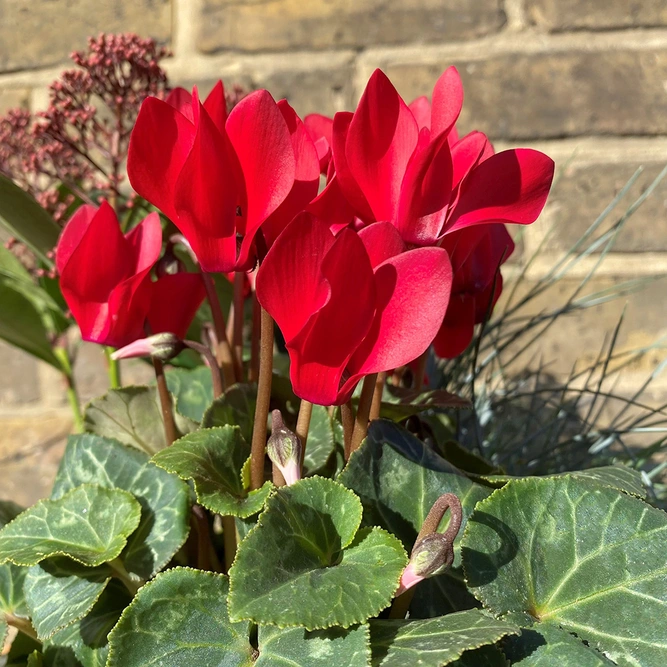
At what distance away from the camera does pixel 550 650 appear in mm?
300

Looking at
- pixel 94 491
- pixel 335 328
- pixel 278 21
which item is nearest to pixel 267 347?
pixel 335 328

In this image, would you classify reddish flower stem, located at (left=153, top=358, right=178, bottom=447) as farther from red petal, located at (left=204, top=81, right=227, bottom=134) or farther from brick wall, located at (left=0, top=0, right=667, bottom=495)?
brick wall, located at (left=0, top=0, right=667, bottom=495)

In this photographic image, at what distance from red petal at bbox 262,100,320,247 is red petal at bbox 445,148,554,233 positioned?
0.08 meters

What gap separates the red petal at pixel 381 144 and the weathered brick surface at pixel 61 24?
811 millimetres

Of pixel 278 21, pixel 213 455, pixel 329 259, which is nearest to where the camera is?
pixel 329 259

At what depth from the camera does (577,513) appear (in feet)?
1.11

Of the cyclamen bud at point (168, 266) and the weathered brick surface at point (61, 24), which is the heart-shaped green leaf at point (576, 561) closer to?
the cyclamen bud at point (168, 266)

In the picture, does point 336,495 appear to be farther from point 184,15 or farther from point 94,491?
point 184,15

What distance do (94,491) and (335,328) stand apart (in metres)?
0.23

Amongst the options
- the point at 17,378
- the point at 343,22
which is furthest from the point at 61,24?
the point at 17,378

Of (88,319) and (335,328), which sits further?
(88,319)

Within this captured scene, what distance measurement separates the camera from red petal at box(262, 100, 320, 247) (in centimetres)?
34

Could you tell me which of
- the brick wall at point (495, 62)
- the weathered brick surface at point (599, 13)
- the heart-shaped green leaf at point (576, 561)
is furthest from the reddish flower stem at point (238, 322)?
the weathered brick surface at point (599, 13)

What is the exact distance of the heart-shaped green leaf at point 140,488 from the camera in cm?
40
